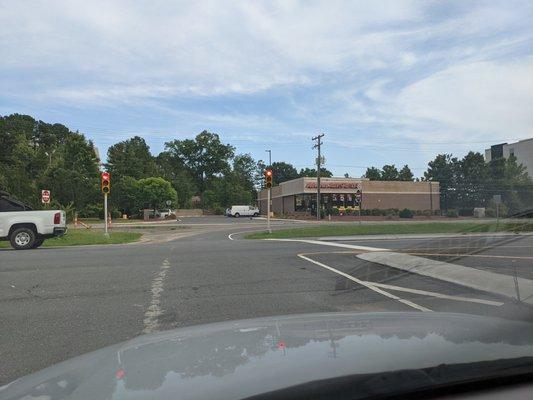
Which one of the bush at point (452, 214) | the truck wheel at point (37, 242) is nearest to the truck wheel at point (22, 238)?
the truck wheel at point (37, 242)

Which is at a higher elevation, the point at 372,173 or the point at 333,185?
the point at 372,173

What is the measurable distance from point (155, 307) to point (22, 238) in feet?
43.5

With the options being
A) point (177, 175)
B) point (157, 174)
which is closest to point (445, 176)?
point (157, 174)

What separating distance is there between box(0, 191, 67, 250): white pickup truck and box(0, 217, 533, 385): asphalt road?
15.2 feet

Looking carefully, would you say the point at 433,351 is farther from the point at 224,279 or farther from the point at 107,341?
the point at 224,279

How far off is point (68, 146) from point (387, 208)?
137 feet

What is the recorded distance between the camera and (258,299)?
855cm

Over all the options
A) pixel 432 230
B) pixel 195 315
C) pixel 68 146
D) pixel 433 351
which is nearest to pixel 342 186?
pixel 68 146

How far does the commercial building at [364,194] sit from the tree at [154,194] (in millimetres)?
17635

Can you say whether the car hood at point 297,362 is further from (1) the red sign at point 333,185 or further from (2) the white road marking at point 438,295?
(1) the red sign at point 333,185

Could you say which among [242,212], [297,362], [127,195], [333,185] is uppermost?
[333,185]

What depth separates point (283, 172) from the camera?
166250mm

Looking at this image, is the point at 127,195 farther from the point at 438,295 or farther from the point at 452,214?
the point at 438,295

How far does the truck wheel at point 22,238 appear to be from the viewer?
→ 753 inches
